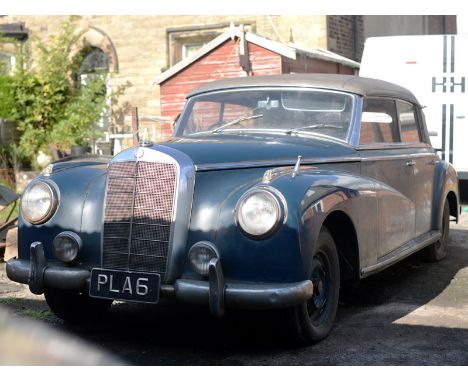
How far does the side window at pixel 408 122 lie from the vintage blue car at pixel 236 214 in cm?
80

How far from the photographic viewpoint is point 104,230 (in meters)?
4.32

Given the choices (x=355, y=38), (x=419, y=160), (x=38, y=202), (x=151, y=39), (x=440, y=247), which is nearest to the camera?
(x=38, y=202)

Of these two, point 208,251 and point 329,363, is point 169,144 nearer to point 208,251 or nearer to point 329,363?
point 208,251

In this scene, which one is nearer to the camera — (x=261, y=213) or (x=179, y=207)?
(x=261, y=213)

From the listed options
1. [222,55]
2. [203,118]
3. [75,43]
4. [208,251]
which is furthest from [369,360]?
[75,43]

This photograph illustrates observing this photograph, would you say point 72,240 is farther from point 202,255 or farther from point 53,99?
point 53,99

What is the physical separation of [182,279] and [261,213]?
555mm

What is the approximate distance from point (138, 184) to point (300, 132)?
1.39 meters

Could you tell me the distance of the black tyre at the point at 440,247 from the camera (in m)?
6.97

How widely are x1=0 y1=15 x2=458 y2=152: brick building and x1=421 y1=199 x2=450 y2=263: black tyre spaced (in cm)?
876

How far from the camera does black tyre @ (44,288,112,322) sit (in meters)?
4.73

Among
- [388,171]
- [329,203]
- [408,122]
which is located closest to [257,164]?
[329,203]

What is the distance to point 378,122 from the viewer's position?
5.66 m

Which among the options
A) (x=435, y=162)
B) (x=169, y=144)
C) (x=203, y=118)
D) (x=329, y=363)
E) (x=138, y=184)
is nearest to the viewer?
(x=329, y=363)
